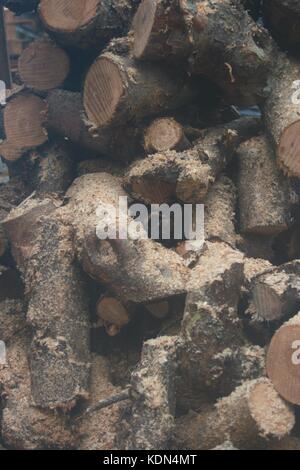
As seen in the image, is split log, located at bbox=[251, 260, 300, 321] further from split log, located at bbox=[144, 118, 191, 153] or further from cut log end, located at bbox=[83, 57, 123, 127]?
cut log end, located at bbox=[83, 57, 123, 127]

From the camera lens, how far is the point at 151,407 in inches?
97.0

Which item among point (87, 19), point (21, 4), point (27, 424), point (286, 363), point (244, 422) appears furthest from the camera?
point (21, 4)

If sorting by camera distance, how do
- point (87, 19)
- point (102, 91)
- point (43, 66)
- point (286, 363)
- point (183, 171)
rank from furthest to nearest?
1. point (43, 66)
2. point (87, 19)
3. point (102, 91)
4. point (183, 171)
5. point (286, 363)

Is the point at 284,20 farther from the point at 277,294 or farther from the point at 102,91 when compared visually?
the point at 277,294

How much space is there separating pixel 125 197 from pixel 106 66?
2.62ft

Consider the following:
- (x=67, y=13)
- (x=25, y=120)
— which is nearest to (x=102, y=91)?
(x=67, y=13)

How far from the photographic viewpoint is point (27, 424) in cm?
267

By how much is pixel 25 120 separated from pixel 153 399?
2368 mm

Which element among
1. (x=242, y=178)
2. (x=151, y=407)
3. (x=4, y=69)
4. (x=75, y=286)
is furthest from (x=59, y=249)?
(x=4, y=69)

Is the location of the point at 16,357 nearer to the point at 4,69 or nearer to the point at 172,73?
the point at 172,73

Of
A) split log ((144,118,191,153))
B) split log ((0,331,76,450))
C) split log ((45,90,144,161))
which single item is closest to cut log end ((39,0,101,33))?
split log ((45,90,144,161))

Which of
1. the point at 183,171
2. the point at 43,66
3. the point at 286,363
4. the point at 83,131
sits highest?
the point at 43,66

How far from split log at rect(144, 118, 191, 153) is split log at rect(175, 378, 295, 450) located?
4.67 ft

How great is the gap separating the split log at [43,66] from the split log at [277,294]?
2110mm
